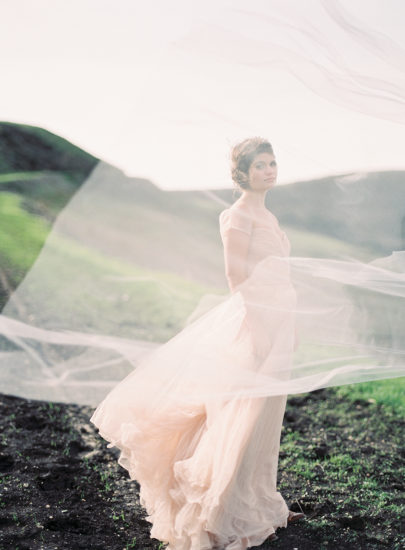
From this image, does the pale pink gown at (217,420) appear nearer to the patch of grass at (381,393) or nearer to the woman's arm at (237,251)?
the woman's arm at (237,251)

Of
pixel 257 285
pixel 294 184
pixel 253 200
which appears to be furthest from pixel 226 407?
pixel 294 184

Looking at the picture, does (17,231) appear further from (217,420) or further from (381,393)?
(217,420)

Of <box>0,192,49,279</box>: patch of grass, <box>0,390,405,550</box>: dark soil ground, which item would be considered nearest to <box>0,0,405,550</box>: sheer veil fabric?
<box>0,390,405,550</box>: dark soil ground

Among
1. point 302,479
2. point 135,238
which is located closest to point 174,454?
point 302,479

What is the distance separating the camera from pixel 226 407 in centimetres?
307

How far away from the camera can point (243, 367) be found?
3.03 metres

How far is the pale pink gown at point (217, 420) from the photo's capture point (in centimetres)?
299

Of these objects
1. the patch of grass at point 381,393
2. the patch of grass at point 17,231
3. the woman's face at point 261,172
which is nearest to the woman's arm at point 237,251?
the woman's face at point 261,172

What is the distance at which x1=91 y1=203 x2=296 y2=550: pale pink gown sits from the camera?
2988 mm

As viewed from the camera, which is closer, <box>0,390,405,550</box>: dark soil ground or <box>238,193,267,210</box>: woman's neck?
<box>238,193,267,210</box>: woman's neck

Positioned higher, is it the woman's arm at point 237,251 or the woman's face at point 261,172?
the woman's face at point 261,172

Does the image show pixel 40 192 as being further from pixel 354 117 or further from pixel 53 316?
pixel 354 117

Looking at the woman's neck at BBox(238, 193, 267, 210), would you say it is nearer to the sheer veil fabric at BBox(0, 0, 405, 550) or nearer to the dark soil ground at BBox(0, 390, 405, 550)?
the sheer veil fabric at BBox(0, 0, 405, 550)

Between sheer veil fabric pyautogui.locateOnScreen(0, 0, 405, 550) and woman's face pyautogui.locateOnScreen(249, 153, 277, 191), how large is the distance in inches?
5.9
